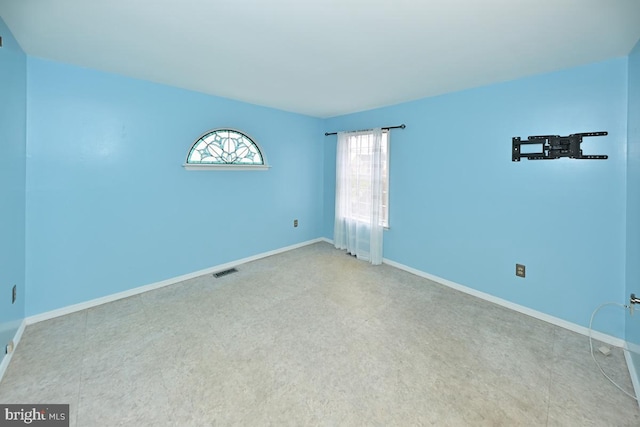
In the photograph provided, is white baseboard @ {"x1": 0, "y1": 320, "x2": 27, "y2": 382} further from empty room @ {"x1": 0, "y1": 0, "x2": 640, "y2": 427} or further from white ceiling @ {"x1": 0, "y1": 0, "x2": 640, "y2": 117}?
white ceiling @ {"x1": 0, "y1": 0, "x2": 640, "y2": 117}

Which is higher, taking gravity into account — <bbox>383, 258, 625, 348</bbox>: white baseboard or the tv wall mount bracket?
the tv wall mount bracket

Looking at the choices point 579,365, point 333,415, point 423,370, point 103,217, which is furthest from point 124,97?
point 579,365

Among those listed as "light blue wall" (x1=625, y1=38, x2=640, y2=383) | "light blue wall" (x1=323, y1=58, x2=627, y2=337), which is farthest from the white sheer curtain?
"light blue wall" (x1=625, y1=38, x2=640, y2=383)

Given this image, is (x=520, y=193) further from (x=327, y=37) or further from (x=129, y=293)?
(x=129, y=293)

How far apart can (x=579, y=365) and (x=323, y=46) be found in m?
2.97

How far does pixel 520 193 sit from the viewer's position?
253 centimetres

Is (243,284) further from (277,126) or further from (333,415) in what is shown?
(277,126)

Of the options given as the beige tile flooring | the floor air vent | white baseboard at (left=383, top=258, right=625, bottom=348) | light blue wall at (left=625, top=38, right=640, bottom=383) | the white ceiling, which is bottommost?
the beige tile flooring

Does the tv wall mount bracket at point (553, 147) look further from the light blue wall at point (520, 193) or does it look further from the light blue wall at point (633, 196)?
the light blue wall at point (633, 196)

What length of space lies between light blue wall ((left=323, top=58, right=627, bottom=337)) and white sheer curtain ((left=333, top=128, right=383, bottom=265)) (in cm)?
27

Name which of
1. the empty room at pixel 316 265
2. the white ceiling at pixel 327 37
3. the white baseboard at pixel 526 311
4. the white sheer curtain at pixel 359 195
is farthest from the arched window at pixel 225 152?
the white baseboard at pixel 526 311

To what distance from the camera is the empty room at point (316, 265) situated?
1.56m

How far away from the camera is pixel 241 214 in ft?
12.2

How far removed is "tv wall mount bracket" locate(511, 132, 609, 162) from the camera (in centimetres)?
219
